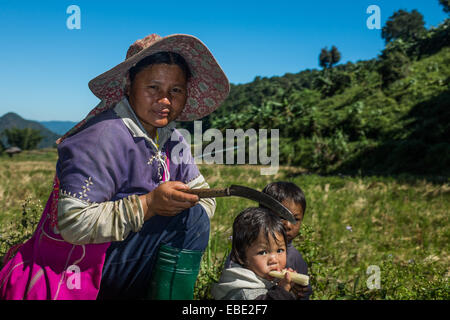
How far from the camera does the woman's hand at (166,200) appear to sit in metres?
1.59

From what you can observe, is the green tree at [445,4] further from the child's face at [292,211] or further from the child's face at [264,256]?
the child's face at [264,256]

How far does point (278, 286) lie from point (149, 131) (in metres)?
1.09

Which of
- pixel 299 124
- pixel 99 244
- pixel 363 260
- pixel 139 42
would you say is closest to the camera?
pixel 99 244

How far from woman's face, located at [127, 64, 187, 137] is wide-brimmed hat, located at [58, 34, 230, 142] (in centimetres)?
9

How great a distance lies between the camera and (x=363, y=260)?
3586 millimetres

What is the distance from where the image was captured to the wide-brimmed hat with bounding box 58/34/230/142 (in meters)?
1.79

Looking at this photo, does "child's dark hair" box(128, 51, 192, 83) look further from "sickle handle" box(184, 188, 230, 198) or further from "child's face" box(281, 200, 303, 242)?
"child's face" box(281, 200, 303, 242)

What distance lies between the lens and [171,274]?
1.73m

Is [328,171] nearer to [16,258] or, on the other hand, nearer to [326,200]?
[326,200]

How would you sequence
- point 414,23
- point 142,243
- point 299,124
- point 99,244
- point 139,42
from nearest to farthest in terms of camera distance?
point 99,244 < point 142,243 < point 139,42 < point 299,124 < point 414,23

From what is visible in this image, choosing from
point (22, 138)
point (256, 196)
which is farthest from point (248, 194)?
point (22, 138)

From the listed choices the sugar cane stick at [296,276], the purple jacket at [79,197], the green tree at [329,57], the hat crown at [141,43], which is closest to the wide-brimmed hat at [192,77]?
the hat crown at [141,43]

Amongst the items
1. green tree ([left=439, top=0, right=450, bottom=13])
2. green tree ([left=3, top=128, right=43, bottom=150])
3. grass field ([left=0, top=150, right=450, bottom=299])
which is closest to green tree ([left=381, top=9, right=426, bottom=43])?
green tree ([left=439, top=0, right=450, bottom=13])
